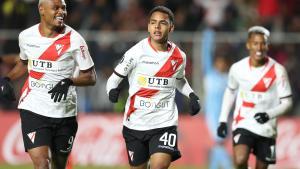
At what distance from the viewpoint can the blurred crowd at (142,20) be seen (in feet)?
67.0

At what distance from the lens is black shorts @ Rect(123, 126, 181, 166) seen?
38.5ft

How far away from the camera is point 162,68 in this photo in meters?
11.9

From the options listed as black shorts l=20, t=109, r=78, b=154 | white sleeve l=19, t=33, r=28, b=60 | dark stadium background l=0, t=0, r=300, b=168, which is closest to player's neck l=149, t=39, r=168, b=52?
black shorts l=20, t=109, r=78, b=154

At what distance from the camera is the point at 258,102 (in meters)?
13.8

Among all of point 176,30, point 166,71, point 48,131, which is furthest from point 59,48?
point 176,30

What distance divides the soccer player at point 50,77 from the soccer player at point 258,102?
8.94 feet

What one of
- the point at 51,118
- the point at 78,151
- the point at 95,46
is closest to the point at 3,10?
the point at 95,46

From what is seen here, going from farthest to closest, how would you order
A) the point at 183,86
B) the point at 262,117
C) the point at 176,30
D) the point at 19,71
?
the point at 176,30
the point at 262,117
the point at 183,86
the point at 19,71

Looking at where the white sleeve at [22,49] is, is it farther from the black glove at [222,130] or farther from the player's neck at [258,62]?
the player's neck at [258,62]

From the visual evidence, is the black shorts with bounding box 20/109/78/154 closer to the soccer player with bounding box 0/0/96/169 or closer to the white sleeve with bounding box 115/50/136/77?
the soccer player with bounding box 0/0/96/169

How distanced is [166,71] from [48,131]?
5.19 feet

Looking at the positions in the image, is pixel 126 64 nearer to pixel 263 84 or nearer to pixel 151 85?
pixel 151 85

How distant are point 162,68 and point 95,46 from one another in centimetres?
873

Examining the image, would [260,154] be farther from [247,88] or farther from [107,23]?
[107,23]
